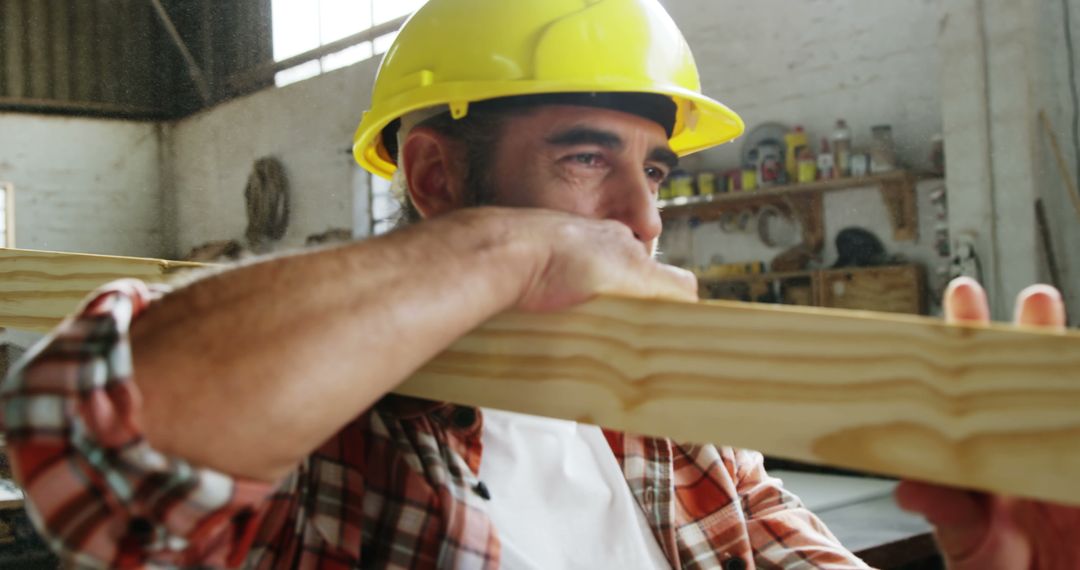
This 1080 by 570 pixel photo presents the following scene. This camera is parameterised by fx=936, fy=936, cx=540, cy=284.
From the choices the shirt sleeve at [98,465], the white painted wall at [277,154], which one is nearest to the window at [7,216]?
the white painted wall at [277,154]

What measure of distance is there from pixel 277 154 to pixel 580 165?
35.9 feet

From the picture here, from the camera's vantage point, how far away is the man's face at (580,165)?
1.54 m

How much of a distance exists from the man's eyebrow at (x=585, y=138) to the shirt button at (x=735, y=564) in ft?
2.33

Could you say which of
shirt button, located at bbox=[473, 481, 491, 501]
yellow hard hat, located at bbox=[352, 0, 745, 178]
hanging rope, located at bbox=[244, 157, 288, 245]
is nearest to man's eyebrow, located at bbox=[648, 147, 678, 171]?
yellow hard hat, located at bbox=[352, 0, 745, 178]

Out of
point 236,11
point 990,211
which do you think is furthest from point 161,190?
point 990,211

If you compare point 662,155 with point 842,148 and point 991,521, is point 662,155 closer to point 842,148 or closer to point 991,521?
point 991,521

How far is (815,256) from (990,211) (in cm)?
119

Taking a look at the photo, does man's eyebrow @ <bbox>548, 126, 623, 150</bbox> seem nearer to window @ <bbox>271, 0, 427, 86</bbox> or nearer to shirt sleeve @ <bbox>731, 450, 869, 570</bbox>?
shirt sleeve @ <bbox>731, 450, 869, 570</bbox>

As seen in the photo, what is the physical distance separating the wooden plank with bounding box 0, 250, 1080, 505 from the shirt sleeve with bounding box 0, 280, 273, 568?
26cm

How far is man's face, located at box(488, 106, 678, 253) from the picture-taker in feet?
5.04

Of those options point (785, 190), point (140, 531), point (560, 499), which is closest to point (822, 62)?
point (785, 190)

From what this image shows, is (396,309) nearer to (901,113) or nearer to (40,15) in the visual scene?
(901,113)

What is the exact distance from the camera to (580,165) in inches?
60.6

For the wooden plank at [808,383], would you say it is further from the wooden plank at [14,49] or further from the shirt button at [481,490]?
the wooden plank at [14,49]
